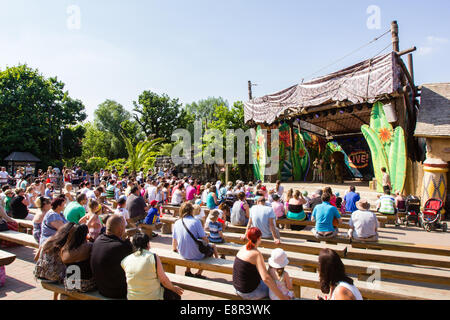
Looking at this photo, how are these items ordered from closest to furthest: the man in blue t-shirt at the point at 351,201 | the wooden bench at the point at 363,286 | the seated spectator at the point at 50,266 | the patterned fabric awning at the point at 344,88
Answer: the wooden bench at the point at 363,286
the seated spectator at the point at 50,266
the man in blue t-shirt at the point at 351,201
the patterned fabric awning at the point at 344,88

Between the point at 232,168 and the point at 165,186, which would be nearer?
the point at 165,186

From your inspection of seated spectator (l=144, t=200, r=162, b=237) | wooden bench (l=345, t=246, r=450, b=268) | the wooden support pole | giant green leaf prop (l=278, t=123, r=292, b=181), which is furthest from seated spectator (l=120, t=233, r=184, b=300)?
giant green leaf prop (l=278, t=123, r=292, b=181)

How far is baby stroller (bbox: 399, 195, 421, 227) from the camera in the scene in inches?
368

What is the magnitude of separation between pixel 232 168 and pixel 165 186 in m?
11.6

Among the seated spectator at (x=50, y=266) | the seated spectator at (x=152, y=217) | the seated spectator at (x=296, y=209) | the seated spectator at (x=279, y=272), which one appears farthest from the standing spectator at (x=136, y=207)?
the seated spectator at (x=279, y=272)

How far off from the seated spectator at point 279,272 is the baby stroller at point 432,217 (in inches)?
312

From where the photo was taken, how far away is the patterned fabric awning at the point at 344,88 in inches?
464

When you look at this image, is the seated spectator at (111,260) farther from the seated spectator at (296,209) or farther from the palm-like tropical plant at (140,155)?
the palm-like tropical plant at (140,155)

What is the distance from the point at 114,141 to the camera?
34.9 m

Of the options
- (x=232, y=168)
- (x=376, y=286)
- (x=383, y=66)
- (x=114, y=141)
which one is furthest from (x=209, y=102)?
(x=376, y=286)

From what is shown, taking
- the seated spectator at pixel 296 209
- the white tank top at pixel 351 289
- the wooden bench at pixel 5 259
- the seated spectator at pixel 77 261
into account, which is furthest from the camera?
the seated spectator at pixel 296 209

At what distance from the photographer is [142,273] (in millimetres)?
2945

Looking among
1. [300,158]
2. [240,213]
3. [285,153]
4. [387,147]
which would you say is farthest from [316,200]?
[300,158]
